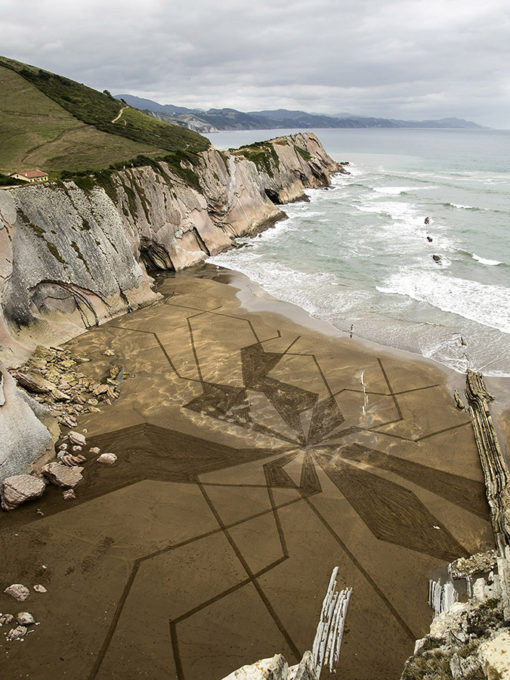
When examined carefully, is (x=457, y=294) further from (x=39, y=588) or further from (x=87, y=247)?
(x=39, y=588)

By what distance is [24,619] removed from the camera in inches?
393

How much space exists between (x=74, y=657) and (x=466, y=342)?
24212 millimetres

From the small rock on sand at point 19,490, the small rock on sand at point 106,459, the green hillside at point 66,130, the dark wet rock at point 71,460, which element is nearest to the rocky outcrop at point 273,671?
the small rock on sand at point 19,490

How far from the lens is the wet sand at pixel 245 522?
9.95 m

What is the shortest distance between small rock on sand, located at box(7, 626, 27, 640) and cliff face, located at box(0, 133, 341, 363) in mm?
13321

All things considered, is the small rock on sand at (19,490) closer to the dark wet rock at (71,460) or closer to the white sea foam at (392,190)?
the dark wet rock at (71,460)

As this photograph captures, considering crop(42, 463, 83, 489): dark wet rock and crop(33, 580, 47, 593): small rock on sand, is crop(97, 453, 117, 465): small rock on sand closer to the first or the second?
crop(42, 463, 83, 489): dark wet rock

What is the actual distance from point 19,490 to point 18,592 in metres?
3.55

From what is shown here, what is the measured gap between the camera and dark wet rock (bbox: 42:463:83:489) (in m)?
14.1

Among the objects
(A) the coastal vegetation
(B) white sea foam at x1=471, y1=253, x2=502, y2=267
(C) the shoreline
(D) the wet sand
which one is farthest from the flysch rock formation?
(B) white sea foam at x1=471, y1=253, x2=502, y2=267

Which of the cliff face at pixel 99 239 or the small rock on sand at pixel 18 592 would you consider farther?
the cliff face at pixel 99 239

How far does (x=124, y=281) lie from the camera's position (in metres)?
29.4

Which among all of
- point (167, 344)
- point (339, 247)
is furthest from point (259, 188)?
point (167, 344)

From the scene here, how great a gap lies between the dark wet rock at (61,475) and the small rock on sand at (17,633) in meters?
4.79
